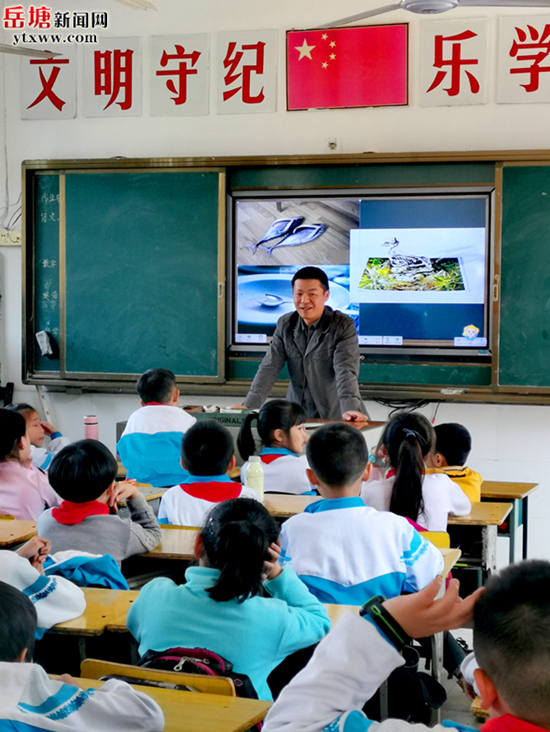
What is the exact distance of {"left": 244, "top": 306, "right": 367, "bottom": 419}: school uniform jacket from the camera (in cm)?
427

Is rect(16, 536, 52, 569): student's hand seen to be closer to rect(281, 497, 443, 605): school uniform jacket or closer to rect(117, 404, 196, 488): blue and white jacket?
rect(281, 497, 443, 605): school uniform jacket

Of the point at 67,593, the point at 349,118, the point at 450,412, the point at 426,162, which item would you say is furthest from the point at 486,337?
the point at 67,593

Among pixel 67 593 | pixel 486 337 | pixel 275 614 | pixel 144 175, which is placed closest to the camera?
pixel 275 614

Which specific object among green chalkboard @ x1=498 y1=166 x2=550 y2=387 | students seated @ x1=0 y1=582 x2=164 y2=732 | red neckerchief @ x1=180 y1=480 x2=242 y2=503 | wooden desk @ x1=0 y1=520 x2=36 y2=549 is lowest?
wooden desk @ x1=0 y1=520 x2=36 y2=549

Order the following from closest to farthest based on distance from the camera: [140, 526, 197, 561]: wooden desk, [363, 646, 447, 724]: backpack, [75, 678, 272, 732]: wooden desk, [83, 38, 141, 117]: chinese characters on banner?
[75, 678, 272, 732]: wooden desk < [363, 646, 447, 724]: backpack < [140, 526, 197, 561]: wooden desk < [83, 38, 141, 117]: chinese characters on banner

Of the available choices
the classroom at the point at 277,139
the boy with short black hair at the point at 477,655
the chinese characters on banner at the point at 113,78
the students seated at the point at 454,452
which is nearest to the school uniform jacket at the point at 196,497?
the students seated at the point at 454,452

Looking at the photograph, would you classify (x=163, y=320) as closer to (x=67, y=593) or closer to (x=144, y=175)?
(x=144, y=175)

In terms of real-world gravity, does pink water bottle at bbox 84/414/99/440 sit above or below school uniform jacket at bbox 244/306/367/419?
below

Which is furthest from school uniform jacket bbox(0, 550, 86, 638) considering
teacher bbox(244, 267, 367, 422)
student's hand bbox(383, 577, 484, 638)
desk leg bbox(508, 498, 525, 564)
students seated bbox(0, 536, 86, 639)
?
teacher bbox(244, 267, 367, 422)

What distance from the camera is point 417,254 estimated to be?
16.7 ft

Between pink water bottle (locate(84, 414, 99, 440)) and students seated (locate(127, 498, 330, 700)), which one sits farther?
pink water bottle (locate(84, 414, 99, 440))

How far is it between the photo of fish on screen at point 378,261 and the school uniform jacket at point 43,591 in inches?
139

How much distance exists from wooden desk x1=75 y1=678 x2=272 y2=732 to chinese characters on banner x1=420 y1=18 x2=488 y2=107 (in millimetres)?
4386

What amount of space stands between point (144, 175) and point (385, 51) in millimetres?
1676
